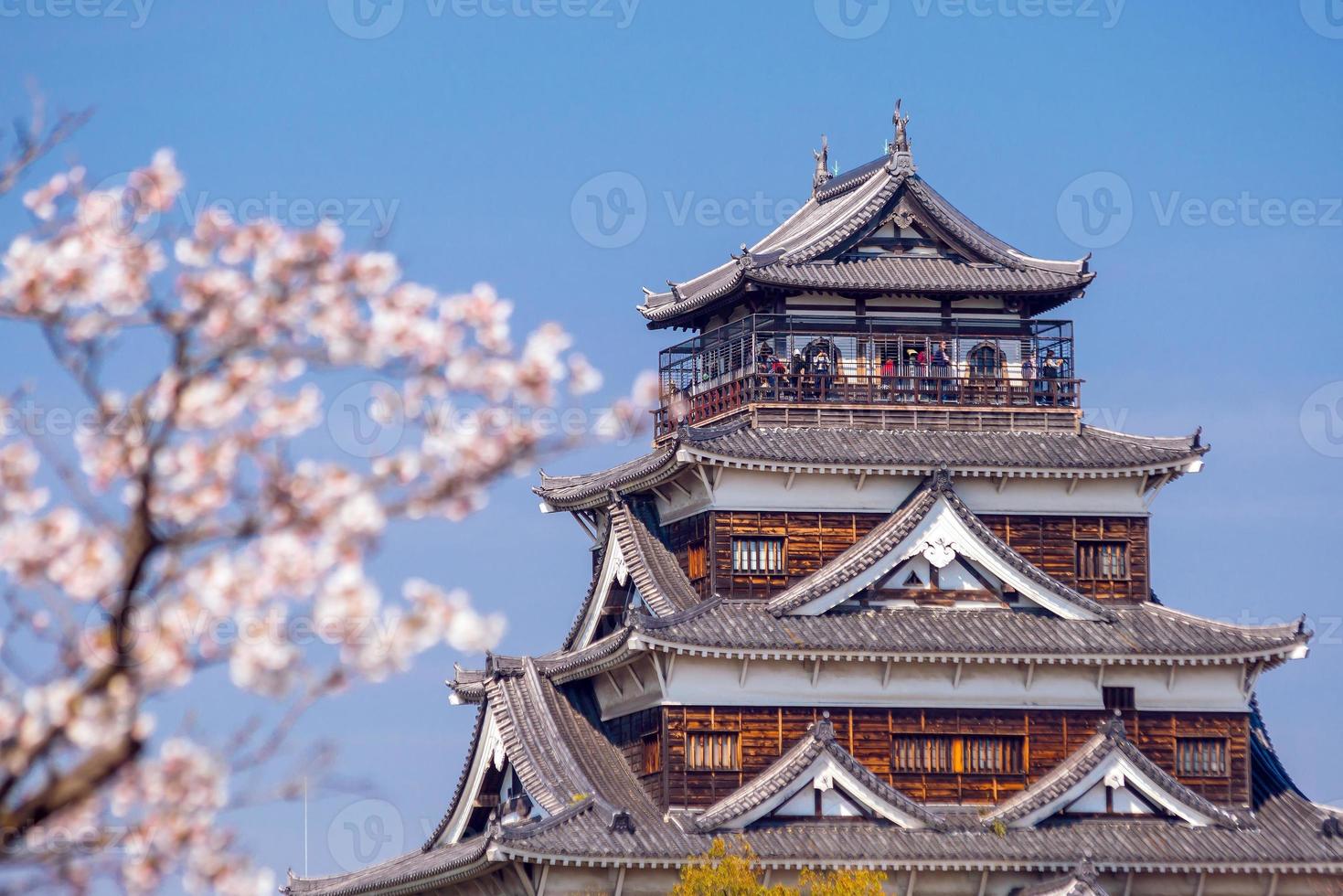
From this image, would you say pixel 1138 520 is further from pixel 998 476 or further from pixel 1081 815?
pixel 1081 815

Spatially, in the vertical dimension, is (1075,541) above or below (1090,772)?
above

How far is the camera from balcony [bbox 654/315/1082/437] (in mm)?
42812

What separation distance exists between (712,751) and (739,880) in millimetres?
5566

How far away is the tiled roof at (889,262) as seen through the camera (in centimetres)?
4312

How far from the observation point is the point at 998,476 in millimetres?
41719

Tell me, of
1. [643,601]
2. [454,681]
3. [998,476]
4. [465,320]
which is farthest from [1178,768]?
[465,320]

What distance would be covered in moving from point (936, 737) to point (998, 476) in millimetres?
5300

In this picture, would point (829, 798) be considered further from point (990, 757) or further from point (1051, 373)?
point (1051, 373)

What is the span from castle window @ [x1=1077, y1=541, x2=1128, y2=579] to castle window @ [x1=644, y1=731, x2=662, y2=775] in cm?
925

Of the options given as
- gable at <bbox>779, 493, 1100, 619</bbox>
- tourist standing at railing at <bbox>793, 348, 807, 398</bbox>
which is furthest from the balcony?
gable at <bbox>779, 493, 1100, 619</bbox>

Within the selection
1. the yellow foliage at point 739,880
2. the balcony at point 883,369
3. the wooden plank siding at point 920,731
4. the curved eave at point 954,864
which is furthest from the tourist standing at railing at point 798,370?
the yellow foliage at point 739,880

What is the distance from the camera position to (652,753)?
40.4 metres

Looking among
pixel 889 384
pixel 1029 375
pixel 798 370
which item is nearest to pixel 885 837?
pixel 889 384

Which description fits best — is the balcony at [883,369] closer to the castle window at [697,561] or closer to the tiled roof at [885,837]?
the castle window at [697,561]
